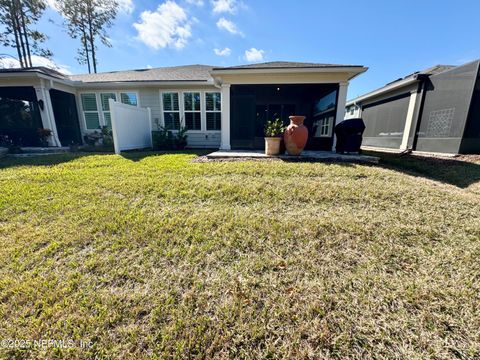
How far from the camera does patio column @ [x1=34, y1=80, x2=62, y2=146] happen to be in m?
8.61

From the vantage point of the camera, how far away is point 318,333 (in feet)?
4.53

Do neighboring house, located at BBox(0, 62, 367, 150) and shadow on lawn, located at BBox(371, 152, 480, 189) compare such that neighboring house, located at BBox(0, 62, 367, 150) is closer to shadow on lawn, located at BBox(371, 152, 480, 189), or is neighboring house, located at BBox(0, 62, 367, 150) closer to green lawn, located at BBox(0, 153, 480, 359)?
shadow on lawn, located at BBox(371, 152, 480, 189)

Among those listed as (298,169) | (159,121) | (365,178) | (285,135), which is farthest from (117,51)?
(365,178)

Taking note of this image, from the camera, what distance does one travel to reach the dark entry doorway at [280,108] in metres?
8.03

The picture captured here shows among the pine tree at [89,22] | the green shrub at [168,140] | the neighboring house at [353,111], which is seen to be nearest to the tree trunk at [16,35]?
the pine tree at [89,22]

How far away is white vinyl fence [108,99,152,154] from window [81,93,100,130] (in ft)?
9.94

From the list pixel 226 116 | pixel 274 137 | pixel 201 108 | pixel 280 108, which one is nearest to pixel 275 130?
pixel 274 137

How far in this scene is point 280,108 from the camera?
1079 cm

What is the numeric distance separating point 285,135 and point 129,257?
5.25 metres

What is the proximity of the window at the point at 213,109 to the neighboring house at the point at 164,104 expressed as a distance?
0.15ft

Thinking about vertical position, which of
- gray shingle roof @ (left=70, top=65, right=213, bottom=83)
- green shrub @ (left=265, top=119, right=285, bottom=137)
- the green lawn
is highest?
gray shingle roof @ (left=70, top=65, right=213, bottom=83)

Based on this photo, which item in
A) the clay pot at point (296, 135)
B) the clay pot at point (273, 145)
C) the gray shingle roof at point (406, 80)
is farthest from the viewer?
the gray shingle roof at point (406, 80)

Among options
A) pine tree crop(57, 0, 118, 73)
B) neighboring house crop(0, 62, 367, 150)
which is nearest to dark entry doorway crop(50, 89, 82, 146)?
neighboring house crop(0, 62, 367, 150)

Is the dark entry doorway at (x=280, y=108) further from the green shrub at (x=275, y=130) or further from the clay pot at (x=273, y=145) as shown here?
the clay pot at (x=273, y=145)
